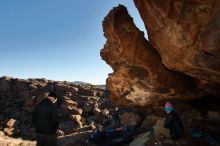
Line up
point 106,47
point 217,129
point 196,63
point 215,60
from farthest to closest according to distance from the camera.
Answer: point 106,47
point 217,129
point 196,63
point 215,60

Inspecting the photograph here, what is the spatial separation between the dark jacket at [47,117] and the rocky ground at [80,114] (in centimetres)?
494

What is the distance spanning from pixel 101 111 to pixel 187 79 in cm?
2898

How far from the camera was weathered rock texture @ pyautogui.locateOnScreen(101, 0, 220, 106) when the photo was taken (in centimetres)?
1113

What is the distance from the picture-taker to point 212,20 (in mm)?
10445

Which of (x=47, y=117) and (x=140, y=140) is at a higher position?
(x=47, y=117)

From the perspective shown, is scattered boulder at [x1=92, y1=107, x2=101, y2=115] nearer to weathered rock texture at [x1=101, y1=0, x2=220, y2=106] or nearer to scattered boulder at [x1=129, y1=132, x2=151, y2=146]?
weathered rock texture at [x1=101, y1=0, x2=220, y2=106]

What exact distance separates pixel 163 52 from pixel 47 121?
22.3 feet

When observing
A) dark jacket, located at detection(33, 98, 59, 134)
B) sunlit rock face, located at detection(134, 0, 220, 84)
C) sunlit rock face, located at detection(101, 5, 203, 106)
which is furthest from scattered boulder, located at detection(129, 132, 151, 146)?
dark jacket, located at detection(33, 98, 59, 134)

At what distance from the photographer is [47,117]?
32.6ft

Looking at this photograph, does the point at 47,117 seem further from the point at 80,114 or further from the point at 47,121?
the point at 80,114

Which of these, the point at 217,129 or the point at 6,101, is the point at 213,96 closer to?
the point at 217,129

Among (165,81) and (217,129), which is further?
(165,81)

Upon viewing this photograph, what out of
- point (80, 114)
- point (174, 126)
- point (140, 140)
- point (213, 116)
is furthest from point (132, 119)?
point (80, 114)

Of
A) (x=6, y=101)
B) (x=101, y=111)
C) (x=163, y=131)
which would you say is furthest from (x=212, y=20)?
(x=6, y=101)
